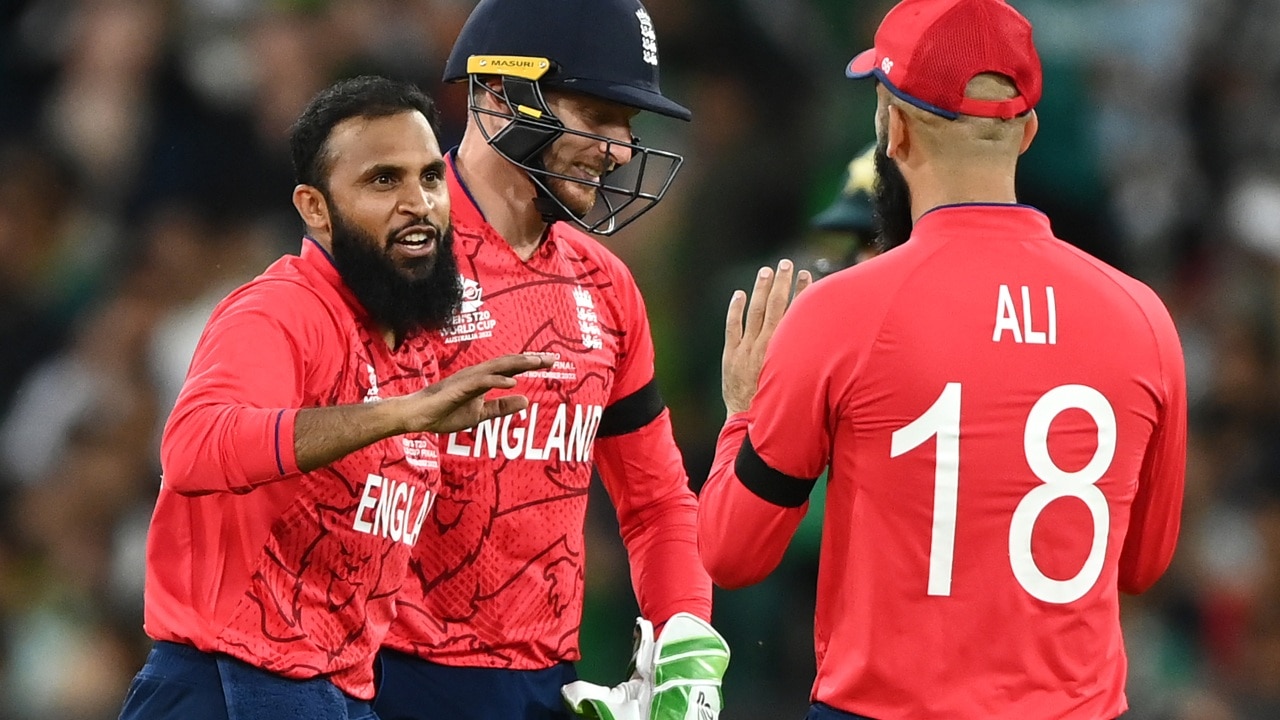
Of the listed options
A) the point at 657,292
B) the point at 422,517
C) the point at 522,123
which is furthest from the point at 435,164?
the point at 657,292

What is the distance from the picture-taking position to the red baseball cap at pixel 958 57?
2855 millimetres

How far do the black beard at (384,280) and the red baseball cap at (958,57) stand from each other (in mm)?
889

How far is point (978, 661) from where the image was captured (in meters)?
2.78

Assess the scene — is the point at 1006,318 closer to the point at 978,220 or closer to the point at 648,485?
the point at 978,220

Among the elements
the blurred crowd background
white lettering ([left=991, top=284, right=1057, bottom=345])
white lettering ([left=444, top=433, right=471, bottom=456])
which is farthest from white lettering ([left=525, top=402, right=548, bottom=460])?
the blurred crowd background

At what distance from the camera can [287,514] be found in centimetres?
301

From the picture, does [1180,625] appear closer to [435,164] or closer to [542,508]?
[542,508]

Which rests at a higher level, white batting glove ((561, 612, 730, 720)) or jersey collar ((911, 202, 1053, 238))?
jersey collar ((911, 202, 1053, 238))

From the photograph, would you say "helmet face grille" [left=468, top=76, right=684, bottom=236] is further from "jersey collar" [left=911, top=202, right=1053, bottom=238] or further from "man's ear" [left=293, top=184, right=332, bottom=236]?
"jersey collar" [left=911, top=202, right=1053, bottom=238]

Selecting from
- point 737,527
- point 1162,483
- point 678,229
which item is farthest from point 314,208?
point 678,229

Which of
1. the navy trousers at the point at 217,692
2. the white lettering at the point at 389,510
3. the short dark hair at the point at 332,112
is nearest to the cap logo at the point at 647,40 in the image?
the short dark hair at the point at 332,112

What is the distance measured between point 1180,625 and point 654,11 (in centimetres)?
327

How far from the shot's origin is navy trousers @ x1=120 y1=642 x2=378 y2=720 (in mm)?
2992

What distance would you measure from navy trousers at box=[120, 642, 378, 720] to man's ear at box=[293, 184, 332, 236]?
2.51 ft
